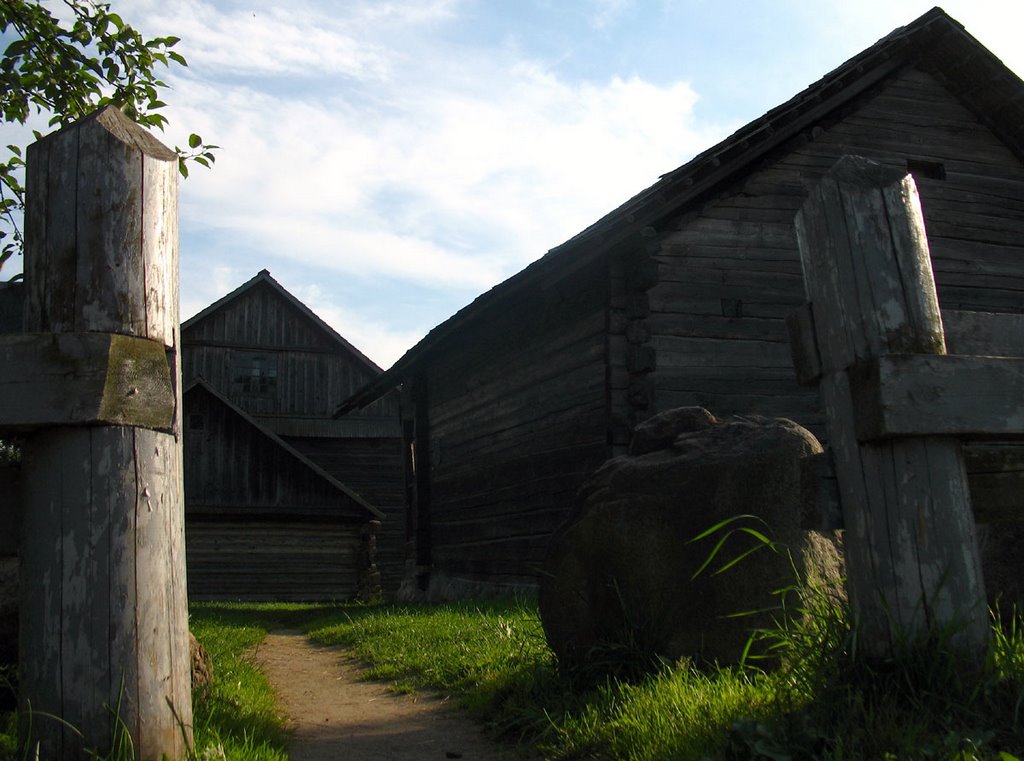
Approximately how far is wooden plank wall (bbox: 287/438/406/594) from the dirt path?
733 inches

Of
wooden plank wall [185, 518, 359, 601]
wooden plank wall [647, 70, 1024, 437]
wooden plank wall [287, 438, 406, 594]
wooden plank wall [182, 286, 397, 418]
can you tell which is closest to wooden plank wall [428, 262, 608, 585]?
wooden plank wall [647, 70, 1024, 437]

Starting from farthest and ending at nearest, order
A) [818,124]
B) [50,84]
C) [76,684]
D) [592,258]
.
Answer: [818,124] → [592,258] → [50,84] → [76,684]

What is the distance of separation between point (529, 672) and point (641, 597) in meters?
0.79

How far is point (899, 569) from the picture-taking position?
288 cm

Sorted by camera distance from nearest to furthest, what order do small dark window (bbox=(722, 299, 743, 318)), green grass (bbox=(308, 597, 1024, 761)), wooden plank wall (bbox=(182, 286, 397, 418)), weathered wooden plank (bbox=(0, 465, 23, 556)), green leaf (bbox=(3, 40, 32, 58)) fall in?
green grass (bbox=(308, 597, 1024, 761)) < weathered wooden plank (bbox=(0, 465, 23, 556)) < green leaf (bbox=(3, 40, 32, 58)) < small dark window (bbox=(722, 299, 743, 318)) < wooden plank wall (bbox=(182, 286, 397, 418))

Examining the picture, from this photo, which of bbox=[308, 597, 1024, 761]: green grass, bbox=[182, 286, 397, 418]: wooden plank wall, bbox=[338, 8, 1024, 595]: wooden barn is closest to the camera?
bbox=[308, 597, 1024, 761]: green grass

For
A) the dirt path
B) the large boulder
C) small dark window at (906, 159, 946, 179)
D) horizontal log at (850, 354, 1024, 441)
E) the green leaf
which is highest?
small dark window at (906, 159, 946, 179)

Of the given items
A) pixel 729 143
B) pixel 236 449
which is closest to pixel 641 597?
pixel 729 143

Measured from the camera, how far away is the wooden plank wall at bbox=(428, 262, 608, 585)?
1044 centimetres

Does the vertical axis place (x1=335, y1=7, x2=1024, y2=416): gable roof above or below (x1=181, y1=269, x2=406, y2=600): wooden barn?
above

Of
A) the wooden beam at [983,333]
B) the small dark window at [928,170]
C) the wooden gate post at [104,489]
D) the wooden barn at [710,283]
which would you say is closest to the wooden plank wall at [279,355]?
the wooden barn at [710,283]

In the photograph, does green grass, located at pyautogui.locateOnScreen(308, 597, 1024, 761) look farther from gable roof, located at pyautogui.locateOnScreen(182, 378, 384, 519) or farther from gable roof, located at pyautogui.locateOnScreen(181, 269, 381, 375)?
gable roof, located at pyautogui.locateOnScreen(181, 269, 381, 375)

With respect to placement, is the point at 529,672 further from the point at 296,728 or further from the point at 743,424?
the point at 743,424

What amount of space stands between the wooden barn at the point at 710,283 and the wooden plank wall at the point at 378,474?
12.0m
